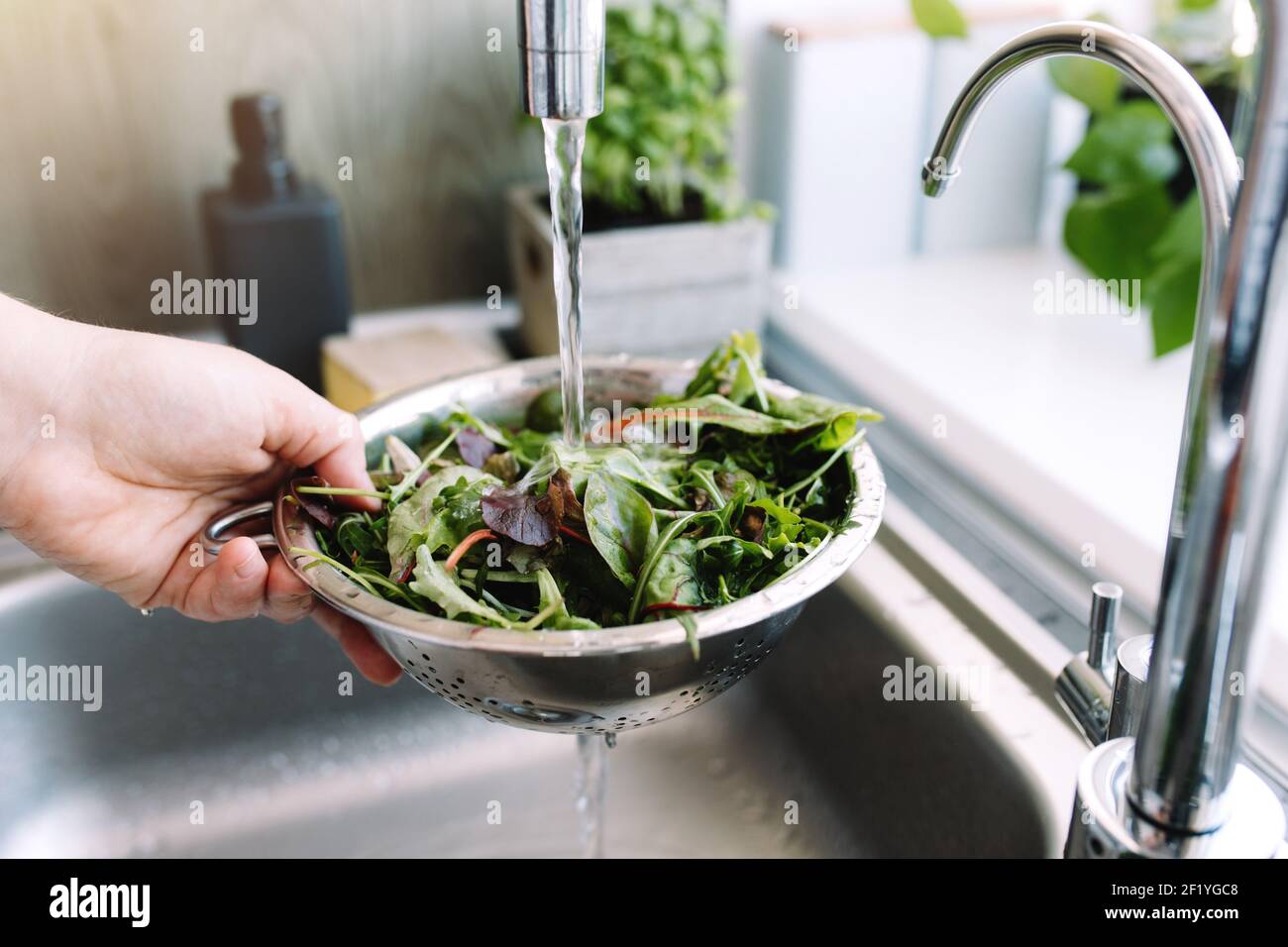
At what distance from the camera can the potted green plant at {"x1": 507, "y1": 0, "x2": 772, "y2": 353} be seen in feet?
3.65

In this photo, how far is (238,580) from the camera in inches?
26.8

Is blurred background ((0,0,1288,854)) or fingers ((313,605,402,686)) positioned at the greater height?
blurred background ((0,0,1288,854))

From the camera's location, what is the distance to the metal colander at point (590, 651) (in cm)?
51

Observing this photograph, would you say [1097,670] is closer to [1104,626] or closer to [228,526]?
[1104,626]

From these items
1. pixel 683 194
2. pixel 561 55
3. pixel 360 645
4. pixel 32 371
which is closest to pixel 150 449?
pixel 32 371

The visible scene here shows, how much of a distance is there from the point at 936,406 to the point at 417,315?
59cm

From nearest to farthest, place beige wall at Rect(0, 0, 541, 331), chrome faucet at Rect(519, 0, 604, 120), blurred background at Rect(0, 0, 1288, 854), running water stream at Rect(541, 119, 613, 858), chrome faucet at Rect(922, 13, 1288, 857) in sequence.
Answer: chrome faucet at Rect(922, 13, 1288, 857) → chrome faucet at Rect(519, 0, 604, 120) → running water stream at Rect(541, 119, 613, 858) → blurred background at Rect(0, 0, 1288, 854) → beige wall at Rect(0, 0, 541, 331)

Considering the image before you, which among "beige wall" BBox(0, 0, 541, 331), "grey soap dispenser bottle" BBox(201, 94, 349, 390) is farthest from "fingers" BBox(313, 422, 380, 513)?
"beige wall" BBox(0, 0, 541, 331)

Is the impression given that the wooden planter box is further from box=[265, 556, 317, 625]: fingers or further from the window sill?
box=[265, 556, 317, 625]: fingers

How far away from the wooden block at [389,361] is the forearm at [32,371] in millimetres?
344

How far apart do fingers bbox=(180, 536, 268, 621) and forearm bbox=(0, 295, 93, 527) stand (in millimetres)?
138

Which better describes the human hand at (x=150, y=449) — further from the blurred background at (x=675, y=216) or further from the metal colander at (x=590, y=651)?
the blurred background at (x=675, y=216)

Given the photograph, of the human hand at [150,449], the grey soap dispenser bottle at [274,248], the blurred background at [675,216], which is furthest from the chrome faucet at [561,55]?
the grey soap dispenser bottle at [274,248]
